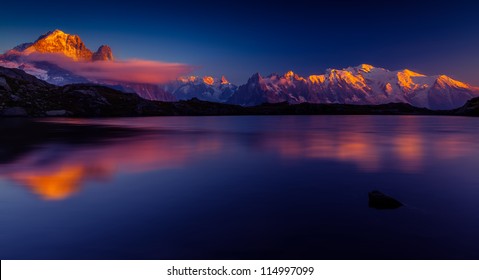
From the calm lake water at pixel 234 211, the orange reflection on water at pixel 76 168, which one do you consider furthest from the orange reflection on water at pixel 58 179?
the calm lake water at pixel 234 211

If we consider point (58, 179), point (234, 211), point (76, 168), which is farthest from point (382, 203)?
point (76, 168)

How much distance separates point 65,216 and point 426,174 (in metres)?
36.7

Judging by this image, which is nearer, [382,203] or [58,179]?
[382,203]

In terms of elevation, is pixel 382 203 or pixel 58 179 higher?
pixel 382 203

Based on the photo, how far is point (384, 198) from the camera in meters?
25.6

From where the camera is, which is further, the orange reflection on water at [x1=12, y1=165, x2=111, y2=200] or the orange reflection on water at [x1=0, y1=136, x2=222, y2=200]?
the orange reflection on water at [x1=0, y1=136, x2=222, y2=200]

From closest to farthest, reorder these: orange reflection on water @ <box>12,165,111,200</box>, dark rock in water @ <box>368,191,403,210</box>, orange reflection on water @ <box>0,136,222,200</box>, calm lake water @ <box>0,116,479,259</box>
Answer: calm lake water @ <box>0,116,479,259</box>
dark rock in water @ <box>368,191,403,210</box>
orange reflection on water @ <box>12,165,111,200</box>
orange reflection on water @ <box>0,136,222,200</box>

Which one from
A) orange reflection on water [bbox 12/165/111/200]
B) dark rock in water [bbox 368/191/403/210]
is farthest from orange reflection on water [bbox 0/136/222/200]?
dark rock in water [bbox 368/191/403/210]

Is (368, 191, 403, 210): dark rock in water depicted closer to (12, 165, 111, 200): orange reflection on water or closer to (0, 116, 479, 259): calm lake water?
(0, 116, 479, 259): calm lake water

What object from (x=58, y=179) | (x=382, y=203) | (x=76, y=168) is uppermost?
(x=382, y=203)

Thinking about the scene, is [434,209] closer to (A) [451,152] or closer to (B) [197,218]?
(B) [197,218]

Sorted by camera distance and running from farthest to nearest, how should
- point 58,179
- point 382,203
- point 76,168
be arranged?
point 76,168, point 58,179, point 382,203

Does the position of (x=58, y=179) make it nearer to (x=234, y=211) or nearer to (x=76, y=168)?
(x=76, y=168)

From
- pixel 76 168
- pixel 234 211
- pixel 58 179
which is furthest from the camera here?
pixel 76 168
